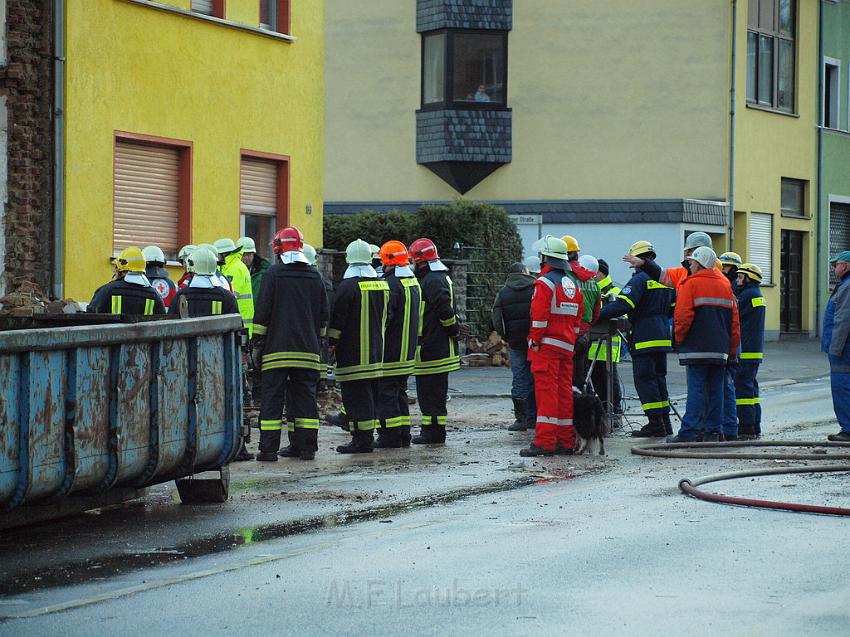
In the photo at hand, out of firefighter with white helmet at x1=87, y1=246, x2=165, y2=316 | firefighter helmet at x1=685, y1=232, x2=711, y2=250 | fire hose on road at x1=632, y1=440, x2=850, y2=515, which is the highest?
firefighter helmet at x1=685, y1=232, x2=711, y2=250

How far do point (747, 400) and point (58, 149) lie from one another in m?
8.67

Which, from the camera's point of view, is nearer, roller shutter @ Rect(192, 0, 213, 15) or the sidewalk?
roller shutter @ Rect(192, 0, 213, 15)

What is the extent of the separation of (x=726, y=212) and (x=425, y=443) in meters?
20.7

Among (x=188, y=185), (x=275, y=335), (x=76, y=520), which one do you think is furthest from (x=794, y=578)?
(x=188, y=185)

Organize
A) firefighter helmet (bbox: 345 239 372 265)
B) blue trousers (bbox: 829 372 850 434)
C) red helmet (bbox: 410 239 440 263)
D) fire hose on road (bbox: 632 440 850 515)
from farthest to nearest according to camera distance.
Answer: red helmet (bbox: 410 239 440 263)
blue trousers (bbox: 829 372 850 434)
firefighter helmet (bbox: 345 239 372 265)
fire hose on road (bbox: 632 440 850 515)

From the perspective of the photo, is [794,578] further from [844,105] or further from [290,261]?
[844,105]

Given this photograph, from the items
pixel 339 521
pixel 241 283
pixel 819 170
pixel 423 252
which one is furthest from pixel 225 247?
pixel 819 170

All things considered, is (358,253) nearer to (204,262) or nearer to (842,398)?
(204,262)

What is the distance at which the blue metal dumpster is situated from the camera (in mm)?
8328

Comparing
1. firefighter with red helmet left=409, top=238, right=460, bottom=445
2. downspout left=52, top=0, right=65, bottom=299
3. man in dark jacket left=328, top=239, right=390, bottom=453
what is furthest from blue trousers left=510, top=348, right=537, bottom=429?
downspout left=52, top=0, right=65, bottom=299

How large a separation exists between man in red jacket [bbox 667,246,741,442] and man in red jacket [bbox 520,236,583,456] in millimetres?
1420

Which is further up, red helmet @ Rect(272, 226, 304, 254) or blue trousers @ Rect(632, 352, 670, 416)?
red helmet @ Rect(272, 226, 304, 254)

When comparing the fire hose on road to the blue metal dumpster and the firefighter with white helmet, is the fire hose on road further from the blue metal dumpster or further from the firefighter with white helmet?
Result: the firefighter with white helmet

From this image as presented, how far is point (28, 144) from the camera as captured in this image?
1847 cm
